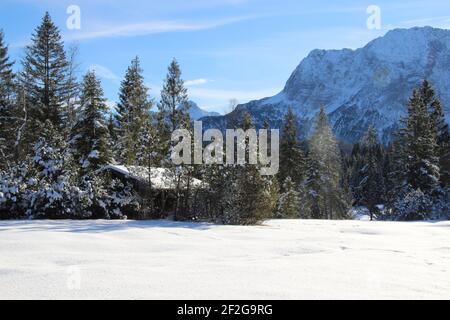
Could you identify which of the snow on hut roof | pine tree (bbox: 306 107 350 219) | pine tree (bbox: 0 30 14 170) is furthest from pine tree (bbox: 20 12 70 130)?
pine tree (bbox: 306 107 350 219)

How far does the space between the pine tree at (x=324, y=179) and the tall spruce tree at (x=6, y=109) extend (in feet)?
86.6

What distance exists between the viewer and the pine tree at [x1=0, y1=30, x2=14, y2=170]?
3494 centimetres

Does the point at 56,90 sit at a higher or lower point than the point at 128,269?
higher

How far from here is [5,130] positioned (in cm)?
3475

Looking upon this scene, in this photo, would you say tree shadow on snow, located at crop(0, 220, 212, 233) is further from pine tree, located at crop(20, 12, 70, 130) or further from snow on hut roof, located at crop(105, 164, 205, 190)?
pine tree, located at crop(20, 12, 70, 130)

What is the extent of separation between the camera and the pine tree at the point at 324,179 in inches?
1815

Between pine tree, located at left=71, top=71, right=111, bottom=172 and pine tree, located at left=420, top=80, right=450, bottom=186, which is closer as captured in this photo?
pine tree, located at left=71, top=71, right=111, bottom=172

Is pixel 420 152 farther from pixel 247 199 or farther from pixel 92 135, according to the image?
pixel 92 135

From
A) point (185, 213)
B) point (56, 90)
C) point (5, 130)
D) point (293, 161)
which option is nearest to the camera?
point (185, 213)

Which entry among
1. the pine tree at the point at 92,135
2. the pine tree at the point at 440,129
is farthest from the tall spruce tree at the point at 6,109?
the pine tree at the point at 440,129

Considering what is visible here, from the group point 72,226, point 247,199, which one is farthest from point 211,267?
point 247,199
